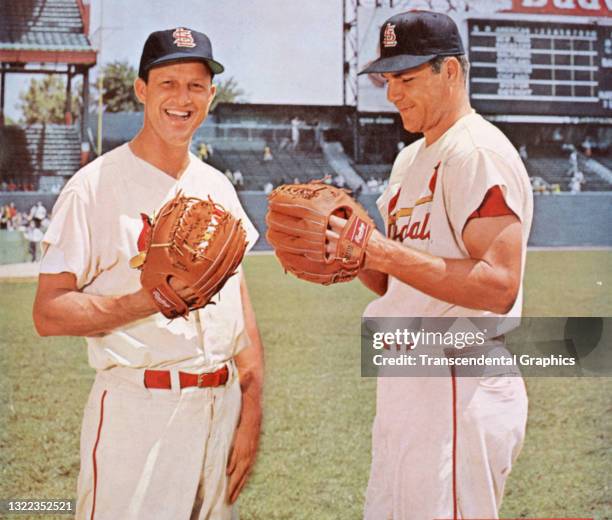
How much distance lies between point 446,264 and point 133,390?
759 mm

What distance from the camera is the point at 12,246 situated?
2145 mm

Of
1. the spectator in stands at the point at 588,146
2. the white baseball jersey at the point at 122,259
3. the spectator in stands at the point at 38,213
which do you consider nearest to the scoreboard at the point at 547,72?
the spectator in stands at the point at 588,146

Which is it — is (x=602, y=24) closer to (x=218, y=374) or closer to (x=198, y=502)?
(x=218, y=374)

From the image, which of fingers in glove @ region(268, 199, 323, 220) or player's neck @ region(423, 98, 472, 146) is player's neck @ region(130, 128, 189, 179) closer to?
fingers in glove @ region(268, 199, 323, 220)

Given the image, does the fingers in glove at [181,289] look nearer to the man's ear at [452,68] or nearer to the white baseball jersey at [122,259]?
the white baseball jersey at [122,259]

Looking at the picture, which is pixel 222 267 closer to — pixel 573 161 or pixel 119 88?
pixel 119 88

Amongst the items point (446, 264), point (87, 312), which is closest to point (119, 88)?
point (87, 312)

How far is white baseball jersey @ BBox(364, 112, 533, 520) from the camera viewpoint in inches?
54.5

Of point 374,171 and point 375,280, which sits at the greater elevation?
point 374,171

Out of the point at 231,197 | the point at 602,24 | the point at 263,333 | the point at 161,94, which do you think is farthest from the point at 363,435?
the point at 602,24

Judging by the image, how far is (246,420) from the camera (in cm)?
165

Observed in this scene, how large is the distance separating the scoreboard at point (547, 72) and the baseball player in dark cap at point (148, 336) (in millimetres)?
994

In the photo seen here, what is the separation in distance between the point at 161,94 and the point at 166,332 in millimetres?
569

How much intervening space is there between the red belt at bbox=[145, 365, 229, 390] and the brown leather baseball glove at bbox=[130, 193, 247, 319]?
0.64 feet
